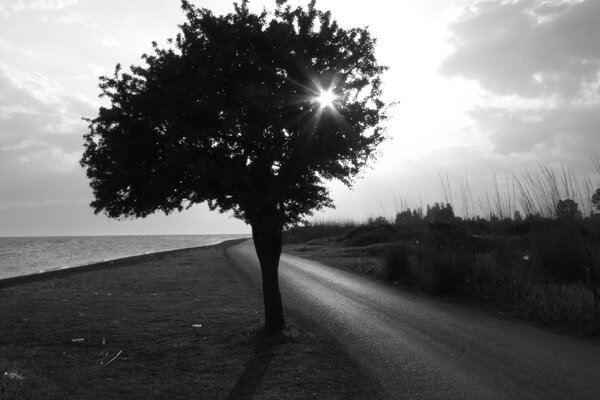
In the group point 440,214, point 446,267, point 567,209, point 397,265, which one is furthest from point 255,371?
point 440,214

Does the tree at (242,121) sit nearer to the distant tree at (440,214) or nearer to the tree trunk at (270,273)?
the tree trunk at (270,273)

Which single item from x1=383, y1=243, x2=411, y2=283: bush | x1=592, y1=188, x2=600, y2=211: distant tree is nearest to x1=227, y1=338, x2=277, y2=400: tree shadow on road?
x1=383, y1=243, x2=411, y2=283: bush

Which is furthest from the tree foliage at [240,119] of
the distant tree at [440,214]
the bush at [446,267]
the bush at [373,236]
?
the bush at [373,236]

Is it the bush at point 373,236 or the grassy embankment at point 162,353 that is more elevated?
the bush at point 373,236

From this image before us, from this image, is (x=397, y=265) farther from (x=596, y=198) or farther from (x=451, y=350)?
(x=451, y=350)

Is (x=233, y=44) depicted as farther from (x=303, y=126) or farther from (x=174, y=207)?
(x=174, y=207)

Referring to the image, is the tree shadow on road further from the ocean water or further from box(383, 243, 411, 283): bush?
the ocean water

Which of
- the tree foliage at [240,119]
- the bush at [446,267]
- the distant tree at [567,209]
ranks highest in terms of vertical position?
the tree foliage at [240,119]

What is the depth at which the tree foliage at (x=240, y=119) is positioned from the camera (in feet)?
29.6

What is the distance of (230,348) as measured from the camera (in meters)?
9.74

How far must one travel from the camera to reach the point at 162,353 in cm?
958

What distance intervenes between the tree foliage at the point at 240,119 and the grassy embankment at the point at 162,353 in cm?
250

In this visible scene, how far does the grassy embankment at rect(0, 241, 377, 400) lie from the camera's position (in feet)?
23.9

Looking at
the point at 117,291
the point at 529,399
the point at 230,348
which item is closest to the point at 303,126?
the point at 230,348
